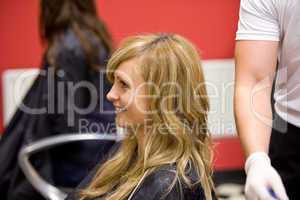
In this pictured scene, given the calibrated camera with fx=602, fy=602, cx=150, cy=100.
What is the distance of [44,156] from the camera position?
219cm

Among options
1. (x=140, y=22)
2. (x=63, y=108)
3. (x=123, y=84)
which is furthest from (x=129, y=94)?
(x=140, y=22)

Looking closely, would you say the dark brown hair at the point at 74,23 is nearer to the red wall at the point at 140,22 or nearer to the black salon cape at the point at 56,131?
the black salon cape at the point at 56,131

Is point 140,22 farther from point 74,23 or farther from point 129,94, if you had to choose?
point 129,94

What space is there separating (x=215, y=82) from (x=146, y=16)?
51cm

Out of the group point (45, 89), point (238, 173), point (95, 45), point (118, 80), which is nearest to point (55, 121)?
point (45, 89)

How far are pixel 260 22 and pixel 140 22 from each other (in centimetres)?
177

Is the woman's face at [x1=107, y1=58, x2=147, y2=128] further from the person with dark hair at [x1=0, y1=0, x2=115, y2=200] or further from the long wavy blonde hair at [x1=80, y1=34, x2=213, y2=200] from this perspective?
the person with dark hair at [x1=0, y1=0, x2=115, y2=200]

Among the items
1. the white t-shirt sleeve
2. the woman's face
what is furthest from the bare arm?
the woman's face

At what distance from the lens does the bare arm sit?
4.69ft

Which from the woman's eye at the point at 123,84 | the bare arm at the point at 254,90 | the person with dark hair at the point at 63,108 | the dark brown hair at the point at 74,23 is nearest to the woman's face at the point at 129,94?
the woman's eye at the point at 123,84

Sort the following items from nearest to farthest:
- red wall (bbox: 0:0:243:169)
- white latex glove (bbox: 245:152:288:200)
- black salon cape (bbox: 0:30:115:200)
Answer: white latex glove (bbox: 245:152:288:200), black salon cape (bbox: 0:30:115:200), red wall (bbox: 0:0:243:169)

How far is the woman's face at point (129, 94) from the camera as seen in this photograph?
138 cm

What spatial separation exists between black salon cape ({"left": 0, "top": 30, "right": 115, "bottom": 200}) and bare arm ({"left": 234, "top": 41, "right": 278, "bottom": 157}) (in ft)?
2.58

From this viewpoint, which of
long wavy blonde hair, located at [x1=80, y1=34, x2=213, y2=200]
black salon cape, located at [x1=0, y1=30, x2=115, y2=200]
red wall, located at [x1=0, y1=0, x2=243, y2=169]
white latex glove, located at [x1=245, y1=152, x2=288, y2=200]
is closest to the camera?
white latex glove, located at [x1=245, y1=152, x2=288, y2=200]
